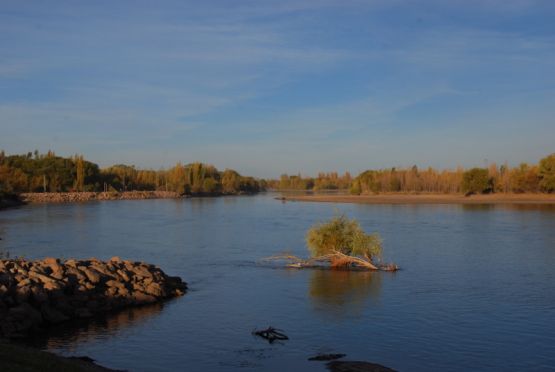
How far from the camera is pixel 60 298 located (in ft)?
53.2

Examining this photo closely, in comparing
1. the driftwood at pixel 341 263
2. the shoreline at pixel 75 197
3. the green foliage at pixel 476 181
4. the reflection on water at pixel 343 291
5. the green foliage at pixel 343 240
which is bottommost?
the reflection on water at pixel 343 291

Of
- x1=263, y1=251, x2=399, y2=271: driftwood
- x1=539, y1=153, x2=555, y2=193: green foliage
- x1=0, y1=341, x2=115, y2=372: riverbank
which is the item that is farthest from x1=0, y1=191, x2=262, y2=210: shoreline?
x1=539, y1=153, x2=555, y2=193: green foliage

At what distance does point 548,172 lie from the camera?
83.4 m

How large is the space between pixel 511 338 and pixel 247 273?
441 inches

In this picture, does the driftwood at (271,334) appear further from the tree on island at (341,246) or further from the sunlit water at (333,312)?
the tree on island at (341,246)

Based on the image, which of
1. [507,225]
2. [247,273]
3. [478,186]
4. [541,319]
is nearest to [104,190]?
[478,186]

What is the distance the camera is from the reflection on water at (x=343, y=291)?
17039mm

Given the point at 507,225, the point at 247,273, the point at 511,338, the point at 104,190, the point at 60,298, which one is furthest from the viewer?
the point at 104,190

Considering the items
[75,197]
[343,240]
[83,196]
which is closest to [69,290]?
[343,240]

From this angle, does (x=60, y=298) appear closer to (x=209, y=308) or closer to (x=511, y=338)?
(x=209, y=308)

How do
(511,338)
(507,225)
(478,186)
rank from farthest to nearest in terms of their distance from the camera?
(478,186) → (507,225) → (511,338)

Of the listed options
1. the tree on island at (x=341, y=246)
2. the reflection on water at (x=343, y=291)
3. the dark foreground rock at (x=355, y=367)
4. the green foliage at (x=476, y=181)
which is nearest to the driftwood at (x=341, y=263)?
the tree on island at (x=341, y=246)

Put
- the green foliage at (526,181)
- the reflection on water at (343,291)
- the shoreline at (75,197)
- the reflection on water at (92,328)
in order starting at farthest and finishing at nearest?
the green foliage at (526,181) → the shoreline at (75,197) → the reflection on water at (343,291) → the reflection on water at (92,328)

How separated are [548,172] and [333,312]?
7678 centimetres
